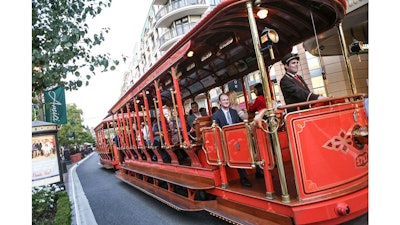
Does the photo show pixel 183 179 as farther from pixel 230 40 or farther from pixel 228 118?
pixel 230 40

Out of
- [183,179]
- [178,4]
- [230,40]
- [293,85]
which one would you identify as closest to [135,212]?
[183,179]

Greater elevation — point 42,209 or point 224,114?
point 224,114

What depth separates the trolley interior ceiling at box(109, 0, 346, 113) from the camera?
3311 mm

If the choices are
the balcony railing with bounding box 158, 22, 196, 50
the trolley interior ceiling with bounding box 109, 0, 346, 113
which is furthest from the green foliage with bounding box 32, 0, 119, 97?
the balcony railing with bounding box 158, 22, 196, 50

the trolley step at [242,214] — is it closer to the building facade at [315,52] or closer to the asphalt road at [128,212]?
the asphalt road at [128,212]

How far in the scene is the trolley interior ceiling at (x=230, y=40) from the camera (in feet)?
10.9

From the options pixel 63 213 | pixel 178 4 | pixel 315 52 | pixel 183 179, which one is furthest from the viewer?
pixel 178 4

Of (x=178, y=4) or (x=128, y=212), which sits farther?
(x=178, y=4)

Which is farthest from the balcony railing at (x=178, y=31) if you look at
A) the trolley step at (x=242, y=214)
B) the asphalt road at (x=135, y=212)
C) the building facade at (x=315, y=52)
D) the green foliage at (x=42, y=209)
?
the trolley step at (x=242, y=214)

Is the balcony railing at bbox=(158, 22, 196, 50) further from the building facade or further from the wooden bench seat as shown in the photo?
the wooden bench seat

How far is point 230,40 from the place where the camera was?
4480 millimetres

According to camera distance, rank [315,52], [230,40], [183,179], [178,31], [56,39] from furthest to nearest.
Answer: [178,31] → [315,52] → [183,179] → [230,40] → [56,39]

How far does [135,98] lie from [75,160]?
20.0 m
